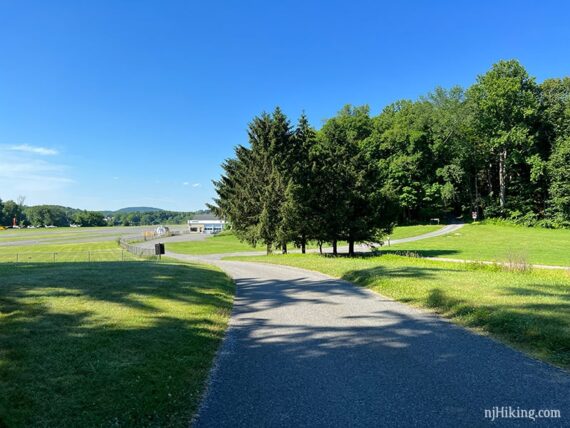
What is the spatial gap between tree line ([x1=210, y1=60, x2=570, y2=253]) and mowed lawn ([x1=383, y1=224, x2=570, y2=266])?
6305 millimetres

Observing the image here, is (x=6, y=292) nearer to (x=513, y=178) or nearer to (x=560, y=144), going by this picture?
(x=560, y=144)

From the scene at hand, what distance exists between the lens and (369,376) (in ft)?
16.3

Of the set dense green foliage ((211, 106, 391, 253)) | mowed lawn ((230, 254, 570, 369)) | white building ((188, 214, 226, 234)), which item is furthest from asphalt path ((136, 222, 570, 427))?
white building ((188, 214, 226, 234))

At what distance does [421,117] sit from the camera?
2586 inches

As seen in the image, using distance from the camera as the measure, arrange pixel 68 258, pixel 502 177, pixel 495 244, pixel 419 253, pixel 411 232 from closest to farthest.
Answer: pixel 419 253 → pixel 495 244 → pixel 68 258 → pixel 411 232 → pixel 502 177

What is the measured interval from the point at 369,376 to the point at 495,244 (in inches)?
1588

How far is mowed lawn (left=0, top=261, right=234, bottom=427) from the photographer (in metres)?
3.99

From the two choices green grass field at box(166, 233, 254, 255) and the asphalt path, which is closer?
the asphalt path

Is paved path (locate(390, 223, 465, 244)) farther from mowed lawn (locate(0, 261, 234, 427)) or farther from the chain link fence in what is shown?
mowed lawn (locate(0, 261, 234, 427))

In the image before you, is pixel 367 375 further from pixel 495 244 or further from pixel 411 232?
pixel 411 232

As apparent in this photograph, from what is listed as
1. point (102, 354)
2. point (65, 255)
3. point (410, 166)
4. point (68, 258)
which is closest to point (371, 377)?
point (102, 354)

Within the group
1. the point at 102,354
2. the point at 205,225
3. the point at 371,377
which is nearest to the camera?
the point at 371,377

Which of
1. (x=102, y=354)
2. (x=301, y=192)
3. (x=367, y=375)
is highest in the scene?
(x=301, y=192)

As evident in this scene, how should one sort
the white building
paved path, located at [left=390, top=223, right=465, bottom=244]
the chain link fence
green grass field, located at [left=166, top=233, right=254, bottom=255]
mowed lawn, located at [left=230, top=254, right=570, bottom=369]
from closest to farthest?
A: mowed lawn, located at [left=230, top=254, right=570, bottom=369] < the chain link fence < green grass field, located at [left=166, top=233, right=254, bottom=255] < paved path, located at [left=390, top=223, right=465, bottom=244] < the white building
